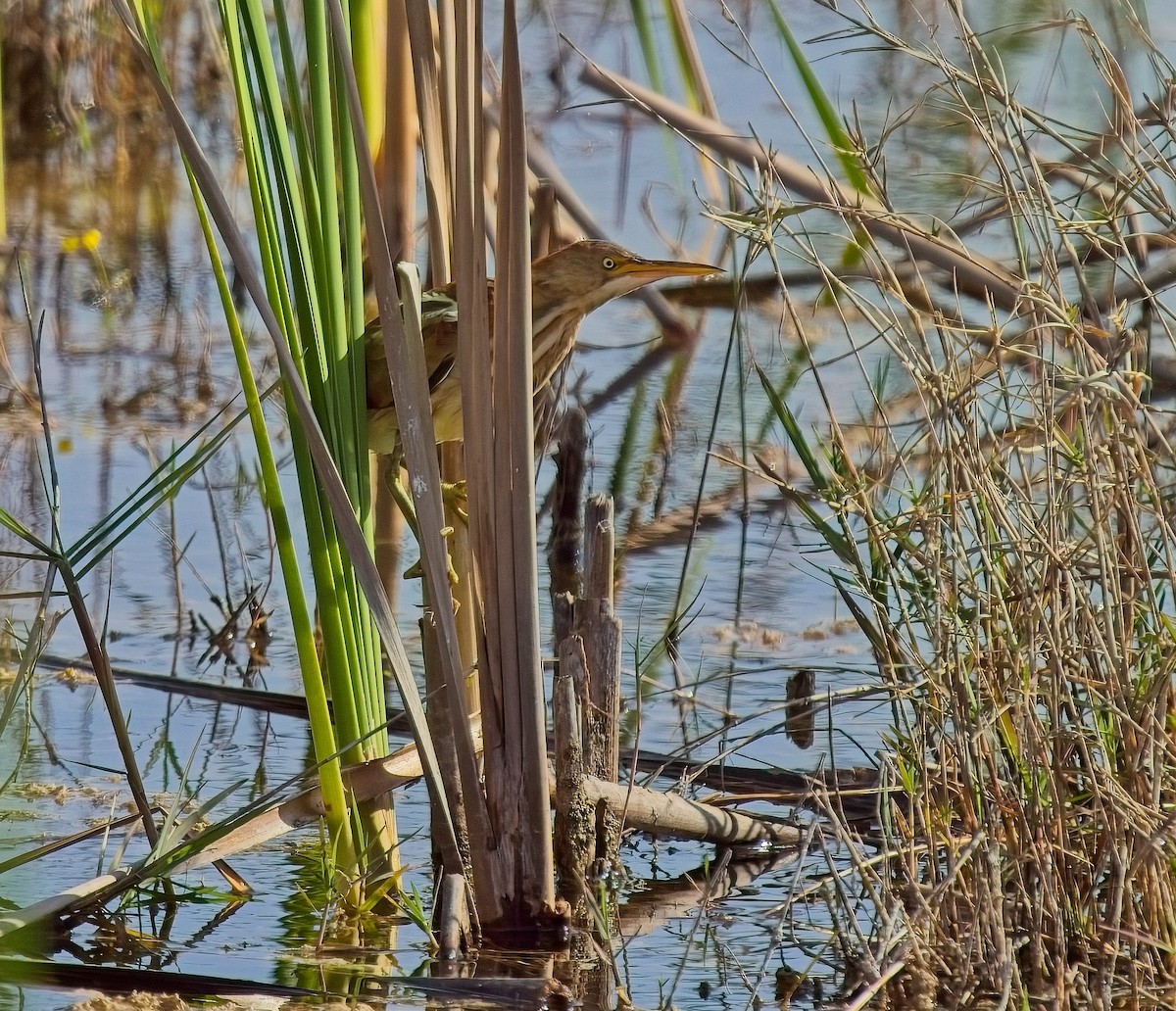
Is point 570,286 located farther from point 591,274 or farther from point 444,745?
point 444,745

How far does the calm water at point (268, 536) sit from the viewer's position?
263 centimetres

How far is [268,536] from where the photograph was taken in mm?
4332

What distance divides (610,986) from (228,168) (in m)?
5.43

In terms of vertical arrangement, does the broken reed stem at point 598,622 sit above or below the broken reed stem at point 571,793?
above

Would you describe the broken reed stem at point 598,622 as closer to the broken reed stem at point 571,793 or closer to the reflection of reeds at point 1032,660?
the broken reed stem at point 571,793

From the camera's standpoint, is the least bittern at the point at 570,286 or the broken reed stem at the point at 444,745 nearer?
the broken reed stem at the point at 444,745

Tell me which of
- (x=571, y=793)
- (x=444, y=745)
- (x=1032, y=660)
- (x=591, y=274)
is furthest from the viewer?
(x=591, y=274)

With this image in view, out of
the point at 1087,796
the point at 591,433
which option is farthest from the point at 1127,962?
the point at 591,433

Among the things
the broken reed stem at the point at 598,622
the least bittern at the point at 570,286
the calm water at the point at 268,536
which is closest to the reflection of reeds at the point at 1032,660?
the calm water at the point at 268,536

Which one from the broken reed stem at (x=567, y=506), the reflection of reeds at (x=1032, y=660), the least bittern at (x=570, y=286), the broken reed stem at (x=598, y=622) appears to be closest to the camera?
the reflection of reeds at (x=1032, y=660)

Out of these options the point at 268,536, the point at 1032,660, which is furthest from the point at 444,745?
the point at 268,536

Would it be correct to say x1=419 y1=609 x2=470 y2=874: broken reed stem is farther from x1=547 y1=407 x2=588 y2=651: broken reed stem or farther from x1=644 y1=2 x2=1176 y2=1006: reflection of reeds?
x1=644 y1=2 x2=1176 y2=1006: reflection of reeds

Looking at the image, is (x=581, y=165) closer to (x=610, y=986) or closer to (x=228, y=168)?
(x=228, y=168)

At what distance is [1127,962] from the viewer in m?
2.17
